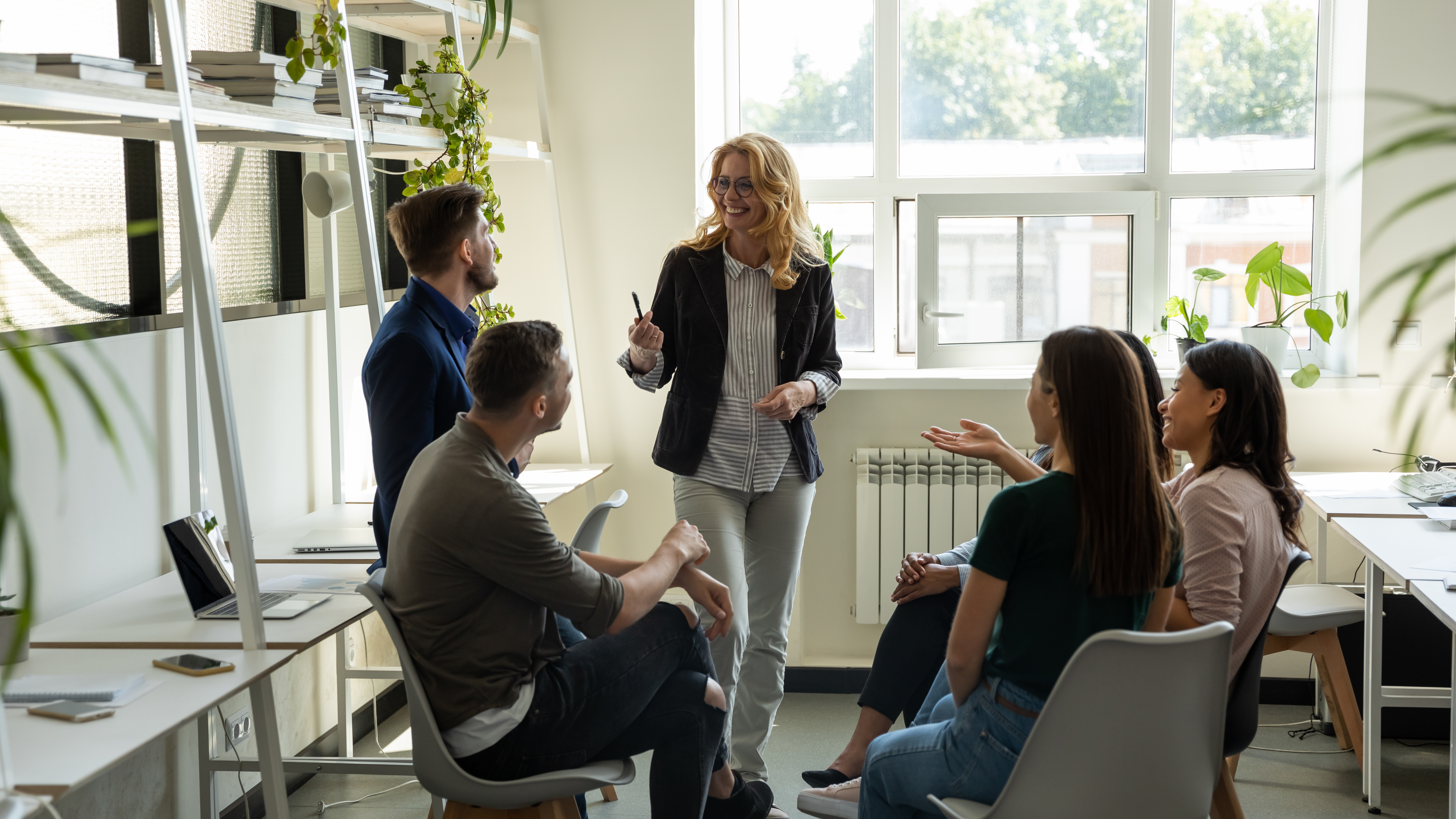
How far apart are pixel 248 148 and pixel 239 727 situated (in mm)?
1473

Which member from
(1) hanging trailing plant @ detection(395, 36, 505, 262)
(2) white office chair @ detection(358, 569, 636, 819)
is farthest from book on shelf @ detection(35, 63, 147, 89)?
(1) hanging trailing plant @ detection(395, 36, 505, 262)

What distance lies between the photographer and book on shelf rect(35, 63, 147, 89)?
1.65 m

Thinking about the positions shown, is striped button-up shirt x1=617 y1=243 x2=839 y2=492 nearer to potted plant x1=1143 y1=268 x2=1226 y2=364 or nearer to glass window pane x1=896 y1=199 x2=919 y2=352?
glass window pane x1=896 y1=199 x2=919 y2=352

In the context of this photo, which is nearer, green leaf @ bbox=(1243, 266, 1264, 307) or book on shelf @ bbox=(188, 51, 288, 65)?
book on shelf @ bbox=(188, 51, 288, 65)

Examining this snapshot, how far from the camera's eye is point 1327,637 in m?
3.04

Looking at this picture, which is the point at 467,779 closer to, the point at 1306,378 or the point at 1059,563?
the point at 1059,563

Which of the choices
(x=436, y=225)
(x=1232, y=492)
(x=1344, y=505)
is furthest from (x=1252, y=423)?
(x=436, y=225)

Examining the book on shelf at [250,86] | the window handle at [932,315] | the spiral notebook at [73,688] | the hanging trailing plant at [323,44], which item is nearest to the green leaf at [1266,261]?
the window handle at [932,315]

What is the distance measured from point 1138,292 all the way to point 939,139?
0.87 meters

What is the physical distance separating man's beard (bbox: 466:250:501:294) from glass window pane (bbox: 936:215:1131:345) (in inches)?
76.7

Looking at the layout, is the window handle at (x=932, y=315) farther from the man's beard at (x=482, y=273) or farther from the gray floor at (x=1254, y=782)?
the man's beard at (x=482, y=273)

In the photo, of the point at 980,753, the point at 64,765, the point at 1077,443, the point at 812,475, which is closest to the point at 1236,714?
the point at 980,753

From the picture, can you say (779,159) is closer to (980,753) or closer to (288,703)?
(980,753)

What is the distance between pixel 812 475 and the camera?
2.74 metres
